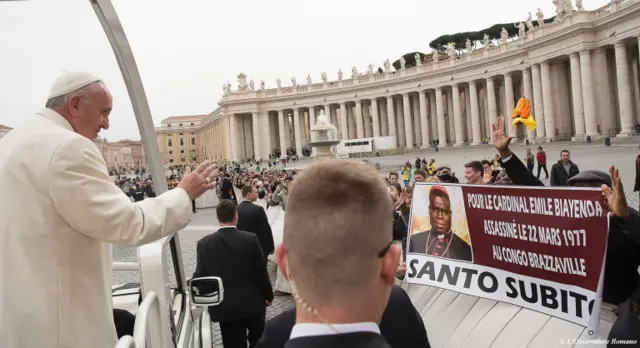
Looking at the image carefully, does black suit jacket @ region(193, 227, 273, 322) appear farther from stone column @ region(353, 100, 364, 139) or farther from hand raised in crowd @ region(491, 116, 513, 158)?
stone column @ region(353, 100, 364, 139)

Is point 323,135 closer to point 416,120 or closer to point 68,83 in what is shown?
point 68,83

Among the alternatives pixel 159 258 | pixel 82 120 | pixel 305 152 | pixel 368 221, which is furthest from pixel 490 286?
pixel 305 152

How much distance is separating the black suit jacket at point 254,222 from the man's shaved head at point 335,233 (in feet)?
23.0

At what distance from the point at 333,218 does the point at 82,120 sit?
1.66 meters

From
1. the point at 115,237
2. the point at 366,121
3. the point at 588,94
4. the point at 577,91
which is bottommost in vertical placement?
the point at 115,237

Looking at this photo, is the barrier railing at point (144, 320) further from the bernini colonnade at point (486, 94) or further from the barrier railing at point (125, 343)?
the bernini colonnade at point (486, 94)

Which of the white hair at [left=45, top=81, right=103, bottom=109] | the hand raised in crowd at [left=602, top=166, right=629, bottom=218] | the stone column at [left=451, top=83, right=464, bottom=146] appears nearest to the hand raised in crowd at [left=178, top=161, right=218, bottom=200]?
the white hair at [left=45, top=81, right=103, bottom=109]

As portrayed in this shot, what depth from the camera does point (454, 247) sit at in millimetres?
4121

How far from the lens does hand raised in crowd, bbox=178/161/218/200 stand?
8.39ft

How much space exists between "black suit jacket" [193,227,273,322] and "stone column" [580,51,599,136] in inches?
1627

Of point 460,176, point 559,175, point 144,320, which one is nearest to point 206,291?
point 144,320

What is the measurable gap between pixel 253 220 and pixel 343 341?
723cm

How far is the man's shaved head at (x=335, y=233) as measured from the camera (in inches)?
53.3

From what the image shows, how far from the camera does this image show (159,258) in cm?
285
